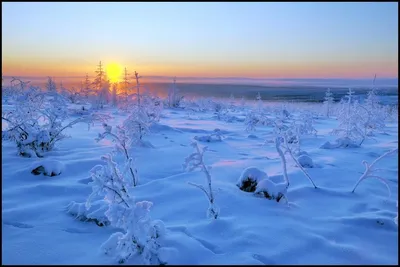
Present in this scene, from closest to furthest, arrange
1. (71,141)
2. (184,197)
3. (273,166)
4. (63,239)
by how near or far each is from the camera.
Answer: (63,239) → (184,197) → (273,166) → (71,141)

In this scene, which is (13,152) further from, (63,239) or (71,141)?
(63,239)

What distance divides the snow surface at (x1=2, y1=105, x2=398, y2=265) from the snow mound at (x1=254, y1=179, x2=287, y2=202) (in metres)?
0.13

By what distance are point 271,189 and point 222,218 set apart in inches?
46.7

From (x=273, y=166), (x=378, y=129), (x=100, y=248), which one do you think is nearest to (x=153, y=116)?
(x=273, y=166)

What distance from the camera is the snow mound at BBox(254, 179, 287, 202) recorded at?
471 cm

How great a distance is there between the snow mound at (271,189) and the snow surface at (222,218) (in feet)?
0.41

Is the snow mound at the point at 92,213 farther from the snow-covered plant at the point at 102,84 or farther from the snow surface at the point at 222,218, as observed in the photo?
the snow-covered plant at the point at 102,84

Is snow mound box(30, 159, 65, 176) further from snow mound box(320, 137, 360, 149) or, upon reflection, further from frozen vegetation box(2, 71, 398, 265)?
snow mound box(320, 137, 360, 149)

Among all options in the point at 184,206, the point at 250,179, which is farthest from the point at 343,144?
the point at 184,206

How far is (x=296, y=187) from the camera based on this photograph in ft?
17.8

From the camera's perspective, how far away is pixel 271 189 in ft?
15.7

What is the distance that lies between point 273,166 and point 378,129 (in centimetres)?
1031

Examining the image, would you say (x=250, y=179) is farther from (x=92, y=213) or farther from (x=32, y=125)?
(x=32, y=125)

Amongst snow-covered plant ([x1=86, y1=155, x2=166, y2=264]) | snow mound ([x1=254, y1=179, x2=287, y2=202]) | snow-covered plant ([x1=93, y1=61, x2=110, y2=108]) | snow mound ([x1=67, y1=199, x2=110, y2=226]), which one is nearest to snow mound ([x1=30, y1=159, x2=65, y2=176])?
snow mound ([x1=67, y1=199, x2=110, y2=226])
